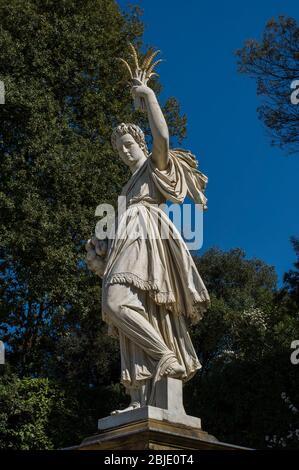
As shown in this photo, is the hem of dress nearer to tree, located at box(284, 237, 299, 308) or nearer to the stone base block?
the stone base block

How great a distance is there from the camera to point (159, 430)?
20.6 ft

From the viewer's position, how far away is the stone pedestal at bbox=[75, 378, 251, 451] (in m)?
6.27

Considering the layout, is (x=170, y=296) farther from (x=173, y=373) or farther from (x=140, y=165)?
(x=140, y=165)

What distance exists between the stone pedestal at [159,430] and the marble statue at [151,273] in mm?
126

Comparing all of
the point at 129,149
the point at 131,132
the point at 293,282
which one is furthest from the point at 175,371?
the point at 293,282

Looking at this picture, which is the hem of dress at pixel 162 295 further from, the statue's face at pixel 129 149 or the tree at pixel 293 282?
the tree at pixel 293 282

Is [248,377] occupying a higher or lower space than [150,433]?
higher

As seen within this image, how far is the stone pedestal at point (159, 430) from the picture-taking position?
627 centimetres

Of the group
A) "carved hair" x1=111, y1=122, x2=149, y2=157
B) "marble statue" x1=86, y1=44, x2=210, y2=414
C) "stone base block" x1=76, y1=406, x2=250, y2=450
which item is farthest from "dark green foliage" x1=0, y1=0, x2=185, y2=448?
"stone base block" x1=76, y1=406, x2=250, y2=450

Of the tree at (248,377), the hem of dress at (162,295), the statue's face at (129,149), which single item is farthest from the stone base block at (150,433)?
the tree at (248,377)

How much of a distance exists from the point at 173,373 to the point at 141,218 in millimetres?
1339

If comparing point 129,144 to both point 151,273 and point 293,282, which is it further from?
point 293,282

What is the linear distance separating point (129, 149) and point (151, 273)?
1.43m

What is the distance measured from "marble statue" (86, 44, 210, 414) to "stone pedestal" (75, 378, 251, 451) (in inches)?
5.0
